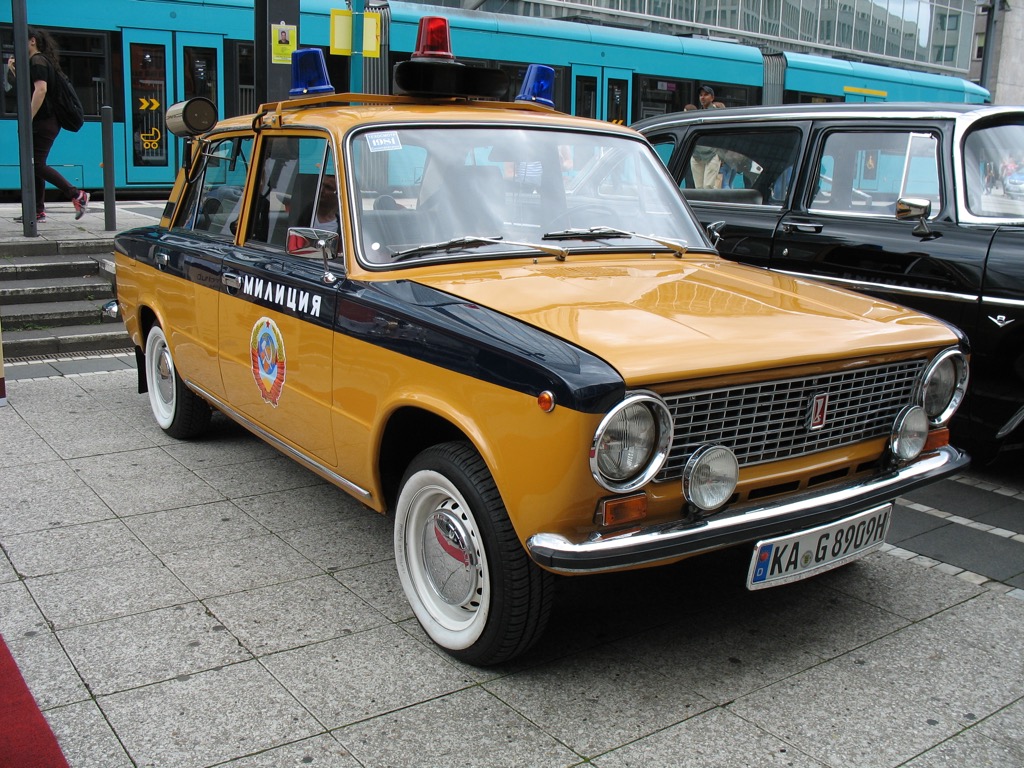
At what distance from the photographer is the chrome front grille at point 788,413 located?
10.1 feet

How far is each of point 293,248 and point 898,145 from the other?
3862 mm

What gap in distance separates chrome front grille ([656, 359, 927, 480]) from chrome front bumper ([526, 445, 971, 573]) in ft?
0.53

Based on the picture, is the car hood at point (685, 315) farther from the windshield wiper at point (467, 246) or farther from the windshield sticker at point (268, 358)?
the windshield sticker at point (268, 358)

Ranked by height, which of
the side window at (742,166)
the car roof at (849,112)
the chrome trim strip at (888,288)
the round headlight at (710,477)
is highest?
the car roof at (849,112)

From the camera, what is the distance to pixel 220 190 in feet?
17.6

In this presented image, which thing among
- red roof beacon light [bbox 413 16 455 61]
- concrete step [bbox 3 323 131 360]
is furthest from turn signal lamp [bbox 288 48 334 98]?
concrete step [bbox 3 323 131 360]

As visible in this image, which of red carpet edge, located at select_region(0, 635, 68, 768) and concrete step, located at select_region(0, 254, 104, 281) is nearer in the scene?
red carpet edge, located at select_region(0, 635, 68, 768)

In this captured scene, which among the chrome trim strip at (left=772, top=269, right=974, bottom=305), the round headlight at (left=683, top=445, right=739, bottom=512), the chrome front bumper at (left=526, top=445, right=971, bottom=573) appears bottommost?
the chrome front bumper at (left=526, top=445, right=971, bottom=573)

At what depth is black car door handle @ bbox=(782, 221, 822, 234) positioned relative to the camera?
624 centimetres

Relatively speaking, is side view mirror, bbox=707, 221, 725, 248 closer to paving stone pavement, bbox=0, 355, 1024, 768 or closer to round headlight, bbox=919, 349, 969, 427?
round headlight, bbox=919, 349, 969, 427

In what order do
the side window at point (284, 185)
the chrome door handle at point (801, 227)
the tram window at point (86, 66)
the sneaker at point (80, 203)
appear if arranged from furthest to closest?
1. the tram window at point (86, 66)
2. the sneaker at point (80, 203)
3. the chrome door handle at point (801, 227)
4. the side window at point (284, 185)

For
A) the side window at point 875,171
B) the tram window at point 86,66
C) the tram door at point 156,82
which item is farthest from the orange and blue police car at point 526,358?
the tram door at point 156,82

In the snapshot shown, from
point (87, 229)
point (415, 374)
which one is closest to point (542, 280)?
point (415, 374)

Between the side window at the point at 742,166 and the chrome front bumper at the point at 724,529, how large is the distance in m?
3.36
